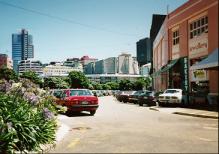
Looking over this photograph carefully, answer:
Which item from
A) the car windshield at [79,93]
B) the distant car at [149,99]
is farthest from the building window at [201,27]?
the distant car at [149,99]

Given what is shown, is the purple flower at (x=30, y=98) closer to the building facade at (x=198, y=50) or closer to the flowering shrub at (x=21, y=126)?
the flowering shrub at (x=21, y=126)

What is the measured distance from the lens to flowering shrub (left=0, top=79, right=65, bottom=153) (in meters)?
6.54

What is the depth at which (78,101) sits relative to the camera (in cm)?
1723

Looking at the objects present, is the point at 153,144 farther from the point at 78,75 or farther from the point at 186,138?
the point at 78,75

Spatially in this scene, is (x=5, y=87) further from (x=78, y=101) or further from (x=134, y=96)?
(x=134, y=96)

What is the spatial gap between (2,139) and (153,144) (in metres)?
2.86

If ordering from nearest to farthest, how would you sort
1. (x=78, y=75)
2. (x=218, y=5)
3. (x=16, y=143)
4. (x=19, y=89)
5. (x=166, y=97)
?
(x=218, y=5) < (x=16, y=143) < (x=19, y=89) < (x=166, y=97) < (x=78, y=75)

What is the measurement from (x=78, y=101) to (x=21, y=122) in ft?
33.8

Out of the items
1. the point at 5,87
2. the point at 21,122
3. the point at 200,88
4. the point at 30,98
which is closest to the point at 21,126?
the point at 21,122

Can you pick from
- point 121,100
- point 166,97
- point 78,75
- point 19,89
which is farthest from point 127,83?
point 19,89

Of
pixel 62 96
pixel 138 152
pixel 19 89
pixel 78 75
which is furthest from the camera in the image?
pixel 78 75

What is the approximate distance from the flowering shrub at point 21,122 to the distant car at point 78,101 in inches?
318

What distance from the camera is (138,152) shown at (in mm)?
5668

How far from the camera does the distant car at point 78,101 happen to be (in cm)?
1714
